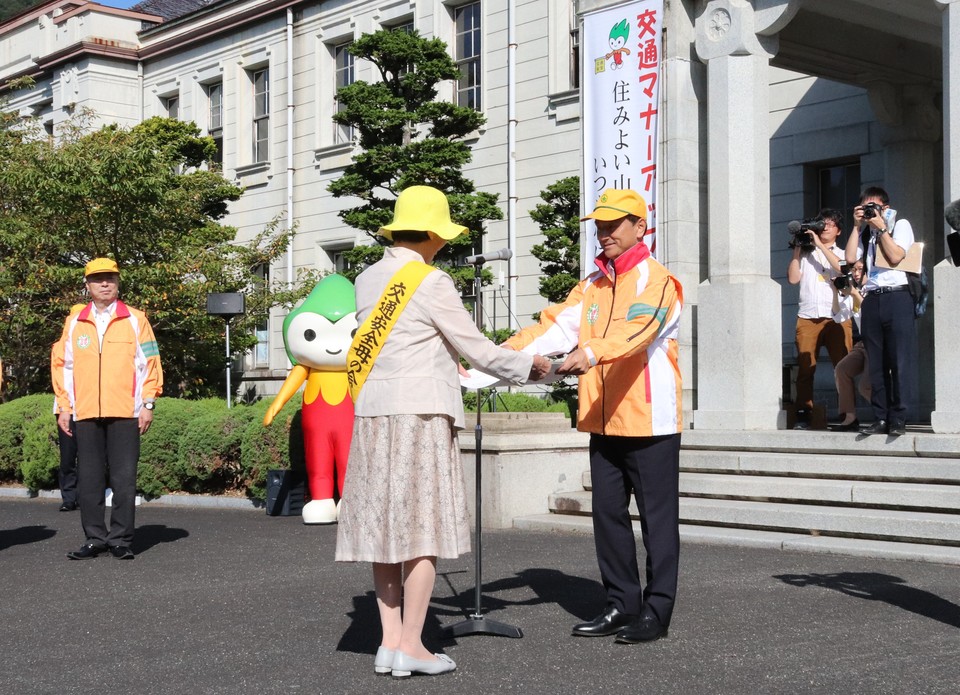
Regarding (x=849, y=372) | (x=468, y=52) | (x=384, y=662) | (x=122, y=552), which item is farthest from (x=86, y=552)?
(x=468, y=52)

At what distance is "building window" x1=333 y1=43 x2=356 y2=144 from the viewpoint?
27844 millimetres

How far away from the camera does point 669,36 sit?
13.0 metres

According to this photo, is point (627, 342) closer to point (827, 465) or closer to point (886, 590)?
point (886, 590)

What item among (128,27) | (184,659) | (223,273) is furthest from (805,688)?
(128,27)

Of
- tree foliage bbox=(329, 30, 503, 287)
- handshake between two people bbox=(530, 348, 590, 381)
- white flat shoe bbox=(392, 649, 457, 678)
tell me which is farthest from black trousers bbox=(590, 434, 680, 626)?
tree foliage bbox=(329, 30, 503, 287)

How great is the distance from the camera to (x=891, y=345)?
389 inches

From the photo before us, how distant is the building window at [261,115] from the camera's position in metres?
30.0

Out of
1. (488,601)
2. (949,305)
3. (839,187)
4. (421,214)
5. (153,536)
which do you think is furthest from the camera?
(839,187)

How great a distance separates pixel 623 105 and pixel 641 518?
7.30 meters

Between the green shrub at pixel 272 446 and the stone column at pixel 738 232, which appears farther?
the green shrub at pixel 272 446

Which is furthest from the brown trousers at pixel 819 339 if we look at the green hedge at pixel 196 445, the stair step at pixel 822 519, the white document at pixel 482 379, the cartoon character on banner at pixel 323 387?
the white document at pixel 482 379

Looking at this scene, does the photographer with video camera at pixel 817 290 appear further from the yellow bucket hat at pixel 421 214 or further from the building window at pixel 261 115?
the building window at pixel 261 115

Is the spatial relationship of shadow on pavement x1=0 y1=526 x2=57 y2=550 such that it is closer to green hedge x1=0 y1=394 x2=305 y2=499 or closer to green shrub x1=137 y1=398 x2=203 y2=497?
green hedge x1=0 y1=394 x2=305 y2=499

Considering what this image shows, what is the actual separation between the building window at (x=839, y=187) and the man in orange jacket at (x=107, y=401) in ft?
34.1
